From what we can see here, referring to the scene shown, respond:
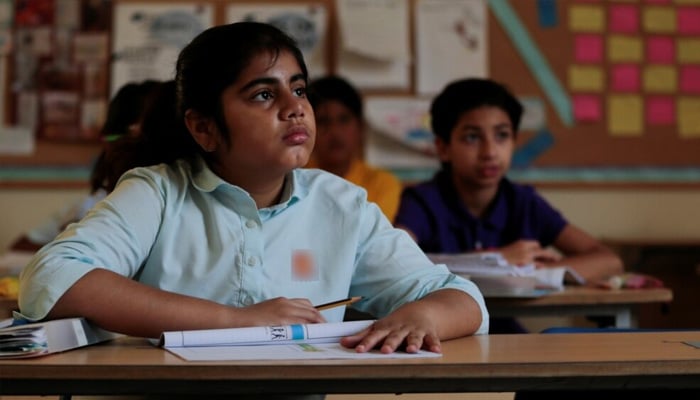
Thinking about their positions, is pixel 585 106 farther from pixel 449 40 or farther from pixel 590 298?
pixel 590 298

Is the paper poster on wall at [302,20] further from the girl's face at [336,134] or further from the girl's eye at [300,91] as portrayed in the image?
the girl's eye at [300,91]

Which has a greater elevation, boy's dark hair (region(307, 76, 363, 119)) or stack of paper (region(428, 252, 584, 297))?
boy's dark hair (region(307, 76, 363, 119))

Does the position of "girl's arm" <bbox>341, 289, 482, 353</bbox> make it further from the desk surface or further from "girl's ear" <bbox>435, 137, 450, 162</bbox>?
"girl's ear" <bbox>435, 137, 450, 162</bbox>

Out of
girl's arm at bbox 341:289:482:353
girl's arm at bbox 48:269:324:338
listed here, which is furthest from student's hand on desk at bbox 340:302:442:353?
girl's arm at bbox 48:269:324:338

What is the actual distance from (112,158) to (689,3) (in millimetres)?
2927

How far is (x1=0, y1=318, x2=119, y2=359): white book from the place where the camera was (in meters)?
1.04

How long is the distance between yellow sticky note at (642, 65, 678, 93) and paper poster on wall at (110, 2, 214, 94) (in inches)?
73.1

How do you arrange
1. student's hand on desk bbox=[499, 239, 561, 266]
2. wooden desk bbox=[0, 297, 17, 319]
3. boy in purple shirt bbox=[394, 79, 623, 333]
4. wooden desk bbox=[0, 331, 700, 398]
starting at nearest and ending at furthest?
wooden desk bbox=[0, 331, 700, 398], wooden desk bbox=[0, 297, 17, 319], student's hand on desk bbox=[499, 239, 561, 266], boy in purple shirt bbox=[394, 79, 623, 333]

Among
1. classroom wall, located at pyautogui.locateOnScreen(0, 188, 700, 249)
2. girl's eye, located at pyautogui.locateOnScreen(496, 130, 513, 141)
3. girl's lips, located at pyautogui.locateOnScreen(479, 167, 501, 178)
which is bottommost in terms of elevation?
classroom wall, located at pyautogui.locateOnScreen(0, 188, 700, 249)

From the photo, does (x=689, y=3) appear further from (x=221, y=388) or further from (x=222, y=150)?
(x=221, y=388)

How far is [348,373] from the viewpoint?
3.21 ft

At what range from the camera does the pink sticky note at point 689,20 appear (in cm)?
381

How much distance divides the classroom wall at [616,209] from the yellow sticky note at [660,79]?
0.43 m

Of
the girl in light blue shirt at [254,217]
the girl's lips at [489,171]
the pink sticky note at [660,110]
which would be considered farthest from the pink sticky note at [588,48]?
the girl in light blue shirt at [254,217]
